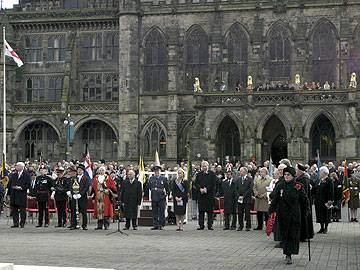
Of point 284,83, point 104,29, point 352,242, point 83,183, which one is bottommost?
point 352,242

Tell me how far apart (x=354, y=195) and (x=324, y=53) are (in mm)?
26078

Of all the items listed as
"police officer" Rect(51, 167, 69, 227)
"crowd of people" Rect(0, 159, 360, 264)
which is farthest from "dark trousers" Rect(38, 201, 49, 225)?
"police officer" Rect(51, 167, 69, 227)

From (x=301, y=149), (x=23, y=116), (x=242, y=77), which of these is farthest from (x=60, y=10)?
(x=301, y=149)

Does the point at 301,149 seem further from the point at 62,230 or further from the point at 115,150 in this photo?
the point at 62,230

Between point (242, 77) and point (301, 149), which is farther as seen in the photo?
point (242, 77)

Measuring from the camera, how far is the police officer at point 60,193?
1008 inches

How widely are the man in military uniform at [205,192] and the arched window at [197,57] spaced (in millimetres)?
29775

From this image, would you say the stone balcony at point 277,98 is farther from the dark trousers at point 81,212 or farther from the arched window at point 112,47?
the dark trousers at point 81,212

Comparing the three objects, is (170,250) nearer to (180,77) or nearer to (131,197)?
(131,197)

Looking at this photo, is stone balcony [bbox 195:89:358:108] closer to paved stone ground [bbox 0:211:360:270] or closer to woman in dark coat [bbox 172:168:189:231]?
woman in dark coat [bbox 172:168:189:231]

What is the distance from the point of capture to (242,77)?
5450 cm

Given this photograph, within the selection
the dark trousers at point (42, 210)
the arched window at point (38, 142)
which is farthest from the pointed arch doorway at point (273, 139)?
the dark trousers at point (42, 210)

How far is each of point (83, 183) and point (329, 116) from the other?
2649 cm

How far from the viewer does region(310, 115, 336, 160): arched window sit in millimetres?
50312
